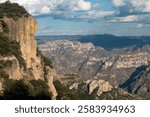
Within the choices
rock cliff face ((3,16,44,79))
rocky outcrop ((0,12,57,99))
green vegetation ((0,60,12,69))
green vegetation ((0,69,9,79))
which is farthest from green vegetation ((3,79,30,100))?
rock cliff face ((3,16,44,79))

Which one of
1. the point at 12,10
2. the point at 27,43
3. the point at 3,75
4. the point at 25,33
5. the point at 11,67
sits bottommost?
the point at 3,75

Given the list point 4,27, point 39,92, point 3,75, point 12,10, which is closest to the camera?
point 39,92

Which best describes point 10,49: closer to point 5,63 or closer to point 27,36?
point 5,63

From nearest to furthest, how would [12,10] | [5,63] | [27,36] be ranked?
[5,63], [27,36], [12,10]

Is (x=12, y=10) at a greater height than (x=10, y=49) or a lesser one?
greater

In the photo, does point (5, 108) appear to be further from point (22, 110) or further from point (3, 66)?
point (3, 66)

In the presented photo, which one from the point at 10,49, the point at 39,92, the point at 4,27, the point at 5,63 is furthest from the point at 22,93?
the point at 4,27

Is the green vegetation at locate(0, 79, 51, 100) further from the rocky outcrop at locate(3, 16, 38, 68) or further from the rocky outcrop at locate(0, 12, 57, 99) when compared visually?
the rocky outcrop at locate(3, 16, 38, 68)

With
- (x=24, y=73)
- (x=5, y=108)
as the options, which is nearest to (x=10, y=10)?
(x=24, y=73)
